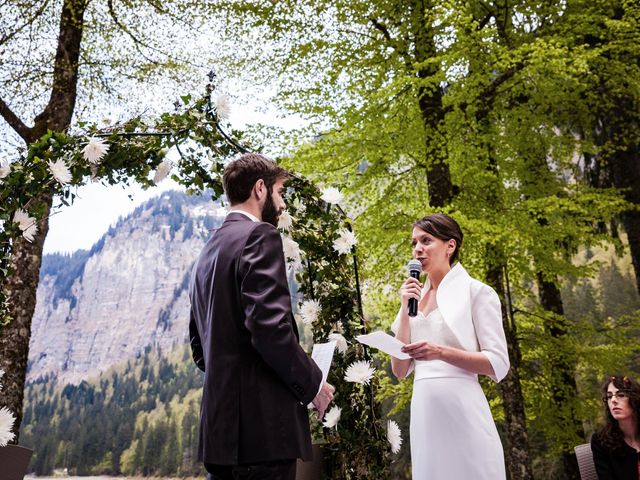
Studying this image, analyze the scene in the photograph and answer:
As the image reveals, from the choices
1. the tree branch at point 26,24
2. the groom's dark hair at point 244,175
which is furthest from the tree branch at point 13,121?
the groom's dark hair at point 244,175

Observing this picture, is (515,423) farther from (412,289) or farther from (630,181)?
→ (412,289)

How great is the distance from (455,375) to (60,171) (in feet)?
7.07

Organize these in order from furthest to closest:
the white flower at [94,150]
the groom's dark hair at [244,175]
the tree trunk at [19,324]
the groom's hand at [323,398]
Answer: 1. the tree trunk at [19,324]
2. the white flower at [94,150]
3. the groom's dark hair at [244,175]
4. the groom's hand at [323,398]

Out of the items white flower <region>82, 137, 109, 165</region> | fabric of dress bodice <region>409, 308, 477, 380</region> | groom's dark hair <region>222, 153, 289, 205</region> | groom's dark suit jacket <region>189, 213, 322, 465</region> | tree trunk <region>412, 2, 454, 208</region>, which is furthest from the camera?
tree trunk <region>412, 2, 454, 208</region>

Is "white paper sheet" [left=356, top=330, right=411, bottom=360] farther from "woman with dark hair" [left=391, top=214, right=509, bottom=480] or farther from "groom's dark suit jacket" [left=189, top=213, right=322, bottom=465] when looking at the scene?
"groom's dark suit jacket" [left=189, top=213, right=322, bottom=465]

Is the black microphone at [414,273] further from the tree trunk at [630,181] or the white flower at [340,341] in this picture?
the tree trunk at [630,181]

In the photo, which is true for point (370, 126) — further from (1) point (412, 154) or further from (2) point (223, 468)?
(2) point (223, 468)

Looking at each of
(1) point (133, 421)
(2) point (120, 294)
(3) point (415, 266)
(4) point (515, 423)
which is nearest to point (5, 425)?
(3) point (415, 266)

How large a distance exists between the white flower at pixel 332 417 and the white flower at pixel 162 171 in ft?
5.59

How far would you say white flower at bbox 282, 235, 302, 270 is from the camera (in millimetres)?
3527

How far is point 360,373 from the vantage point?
3213 millimetres

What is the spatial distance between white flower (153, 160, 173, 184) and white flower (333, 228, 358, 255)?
3.85 feet

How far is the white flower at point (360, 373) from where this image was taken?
3.20 m

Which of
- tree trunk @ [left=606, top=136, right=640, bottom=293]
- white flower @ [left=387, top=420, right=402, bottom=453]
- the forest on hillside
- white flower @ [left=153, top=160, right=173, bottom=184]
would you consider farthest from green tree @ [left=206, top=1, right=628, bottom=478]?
the forest on hillside
